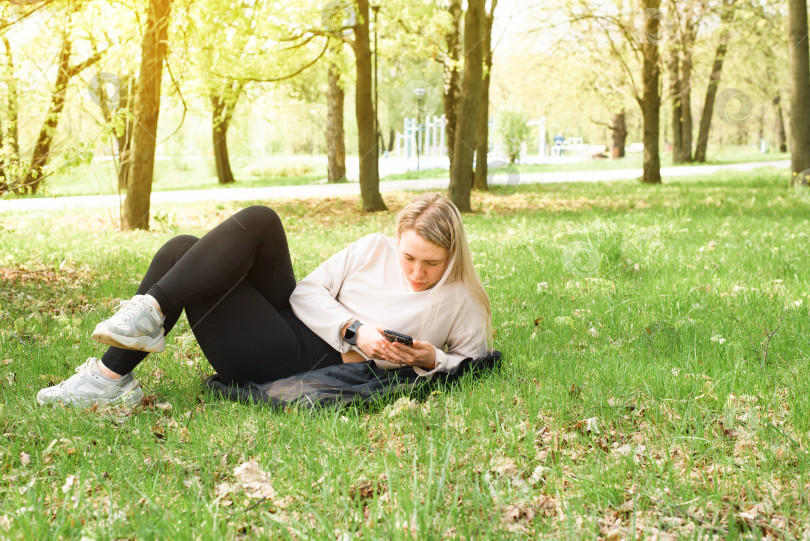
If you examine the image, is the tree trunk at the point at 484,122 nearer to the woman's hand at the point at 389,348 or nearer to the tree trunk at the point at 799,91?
the tree trunk at the point at 799,91

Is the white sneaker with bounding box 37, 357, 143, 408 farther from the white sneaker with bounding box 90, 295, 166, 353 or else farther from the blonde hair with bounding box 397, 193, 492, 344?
the blonde hair with bounding box 397, 193, 492, 344

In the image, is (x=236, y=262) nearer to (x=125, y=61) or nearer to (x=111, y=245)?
(x=111, y=245)

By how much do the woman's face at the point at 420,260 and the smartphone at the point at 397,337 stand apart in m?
0.29

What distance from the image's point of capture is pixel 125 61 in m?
11.5

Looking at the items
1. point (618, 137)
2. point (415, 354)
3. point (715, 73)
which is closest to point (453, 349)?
point (415, 354)

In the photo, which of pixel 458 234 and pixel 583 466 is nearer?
pixel 583 466

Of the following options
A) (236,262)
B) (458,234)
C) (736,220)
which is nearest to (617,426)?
(458,234)

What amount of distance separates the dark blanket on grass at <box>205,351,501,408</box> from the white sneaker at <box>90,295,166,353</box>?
0.49m

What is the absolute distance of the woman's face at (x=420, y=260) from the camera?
3.07 metres

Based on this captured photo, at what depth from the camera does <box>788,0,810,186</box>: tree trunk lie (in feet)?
41.3

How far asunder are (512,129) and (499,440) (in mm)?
26785

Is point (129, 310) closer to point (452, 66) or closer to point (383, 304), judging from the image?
point (383, 304)

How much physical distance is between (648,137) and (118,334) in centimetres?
1681

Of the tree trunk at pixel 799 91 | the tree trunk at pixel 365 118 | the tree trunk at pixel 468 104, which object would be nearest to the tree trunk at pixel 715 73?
the tree trunk at pixel 799 91
